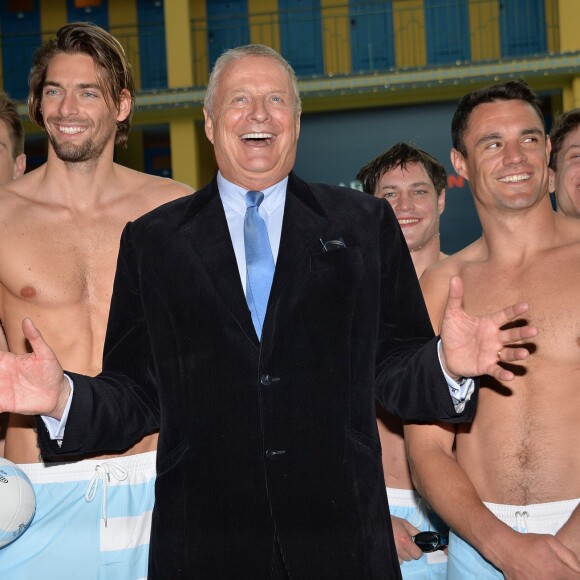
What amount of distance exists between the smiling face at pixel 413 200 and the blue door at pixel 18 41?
49.2ft

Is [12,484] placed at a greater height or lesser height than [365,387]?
lesser

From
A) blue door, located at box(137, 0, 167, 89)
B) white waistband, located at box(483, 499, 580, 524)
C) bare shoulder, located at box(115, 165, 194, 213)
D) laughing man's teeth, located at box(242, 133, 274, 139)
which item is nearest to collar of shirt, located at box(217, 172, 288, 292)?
laughing man's teeth, located at box(242, 133, 274, 139)

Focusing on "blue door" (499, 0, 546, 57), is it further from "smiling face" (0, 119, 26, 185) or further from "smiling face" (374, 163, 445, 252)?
"smiling face" (0, 119, 26, 185)

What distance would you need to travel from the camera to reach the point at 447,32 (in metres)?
18.6

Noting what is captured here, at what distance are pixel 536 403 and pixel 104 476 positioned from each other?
172 centimetres

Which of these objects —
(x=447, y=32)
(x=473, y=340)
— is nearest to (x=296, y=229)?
(x=473, y=340)

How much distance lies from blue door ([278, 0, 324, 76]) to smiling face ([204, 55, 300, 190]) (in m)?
16.0

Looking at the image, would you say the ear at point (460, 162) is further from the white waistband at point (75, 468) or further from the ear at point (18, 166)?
the ear at point (18, 166)

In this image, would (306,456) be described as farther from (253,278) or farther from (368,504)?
(253,278)

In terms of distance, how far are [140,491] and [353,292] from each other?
146 centimetres

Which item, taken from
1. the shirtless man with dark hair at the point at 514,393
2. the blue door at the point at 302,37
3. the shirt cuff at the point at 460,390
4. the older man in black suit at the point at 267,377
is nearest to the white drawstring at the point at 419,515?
the shirtless man with dark hair at the point at 514,393

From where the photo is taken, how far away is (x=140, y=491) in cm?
385

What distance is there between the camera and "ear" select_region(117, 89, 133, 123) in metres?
4.17

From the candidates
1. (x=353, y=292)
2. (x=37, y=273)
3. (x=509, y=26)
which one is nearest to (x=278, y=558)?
(x=353, y=292)
